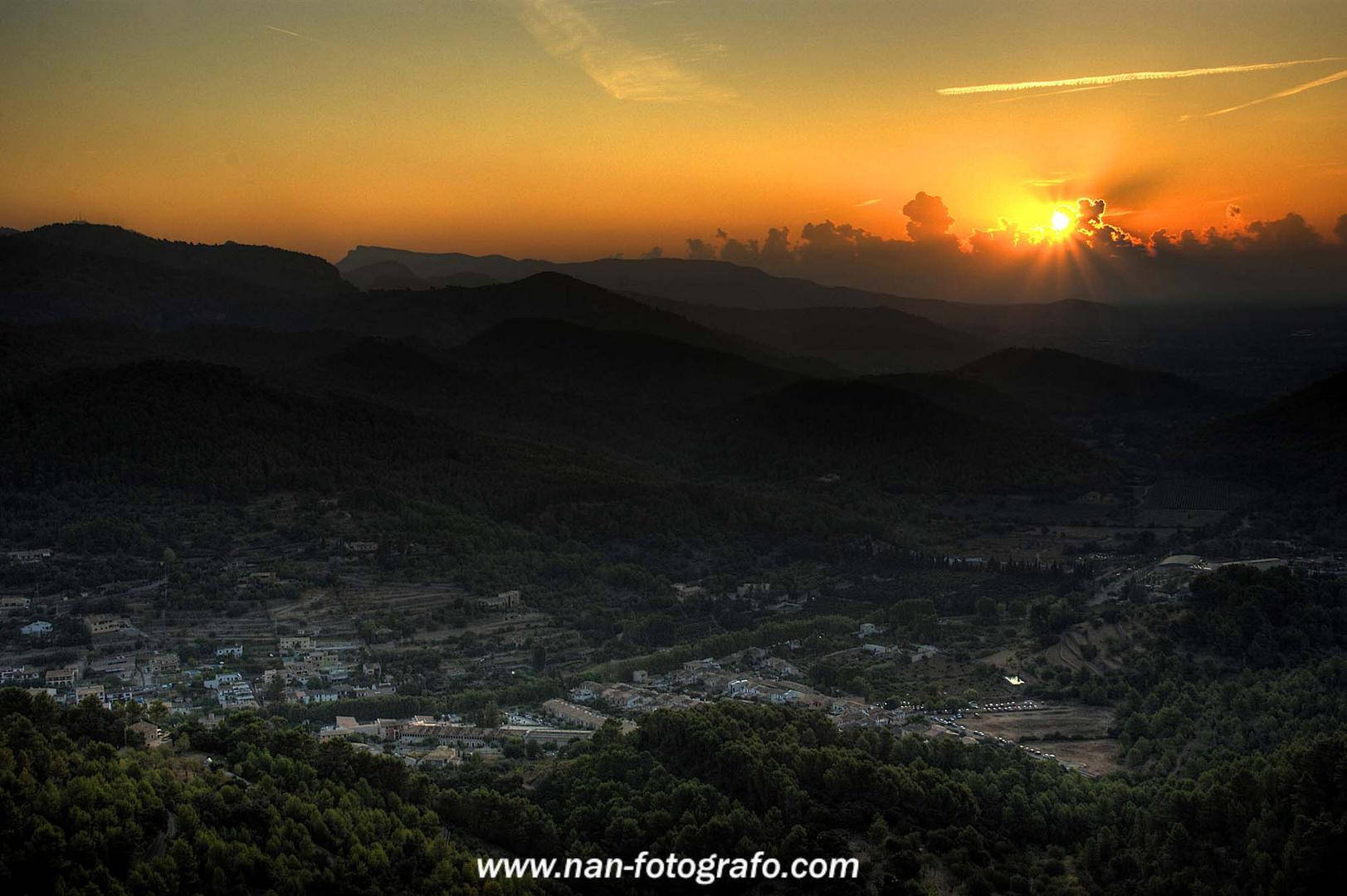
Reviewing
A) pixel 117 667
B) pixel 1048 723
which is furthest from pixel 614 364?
pixel 1048 723

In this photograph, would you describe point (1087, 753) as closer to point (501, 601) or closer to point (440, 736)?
point (440, 736)

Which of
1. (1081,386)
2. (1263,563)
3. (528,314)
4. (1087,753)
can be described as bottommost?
(1087,753)

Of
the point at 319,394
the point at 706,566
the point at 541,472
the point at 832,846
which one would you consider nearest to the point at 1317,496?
the point at 706,566

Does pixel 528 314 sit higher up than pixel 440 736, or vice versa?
pixel 528 314

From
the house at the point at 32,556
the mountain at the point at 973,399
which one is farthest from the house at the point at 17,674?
the mountain at the point at 973,399

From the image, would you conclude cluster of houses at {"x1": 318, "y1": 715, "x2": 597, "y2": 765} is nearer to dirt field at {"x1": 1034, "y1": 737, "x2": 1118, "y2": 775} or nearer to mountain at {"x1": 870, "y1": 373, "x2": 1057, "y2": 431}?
dirt field at {"x1": 1034, "y1": 737, "x2": 1118, "y2": 775}

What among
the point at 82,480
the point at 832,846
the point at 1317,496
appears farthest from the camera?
the point at 1317,496

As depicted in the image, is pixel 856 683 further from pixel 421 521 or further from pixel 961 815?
pixel 421 521

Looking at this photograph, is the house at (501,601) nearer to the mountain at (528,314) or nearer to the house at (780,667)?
the house at (780,667)
